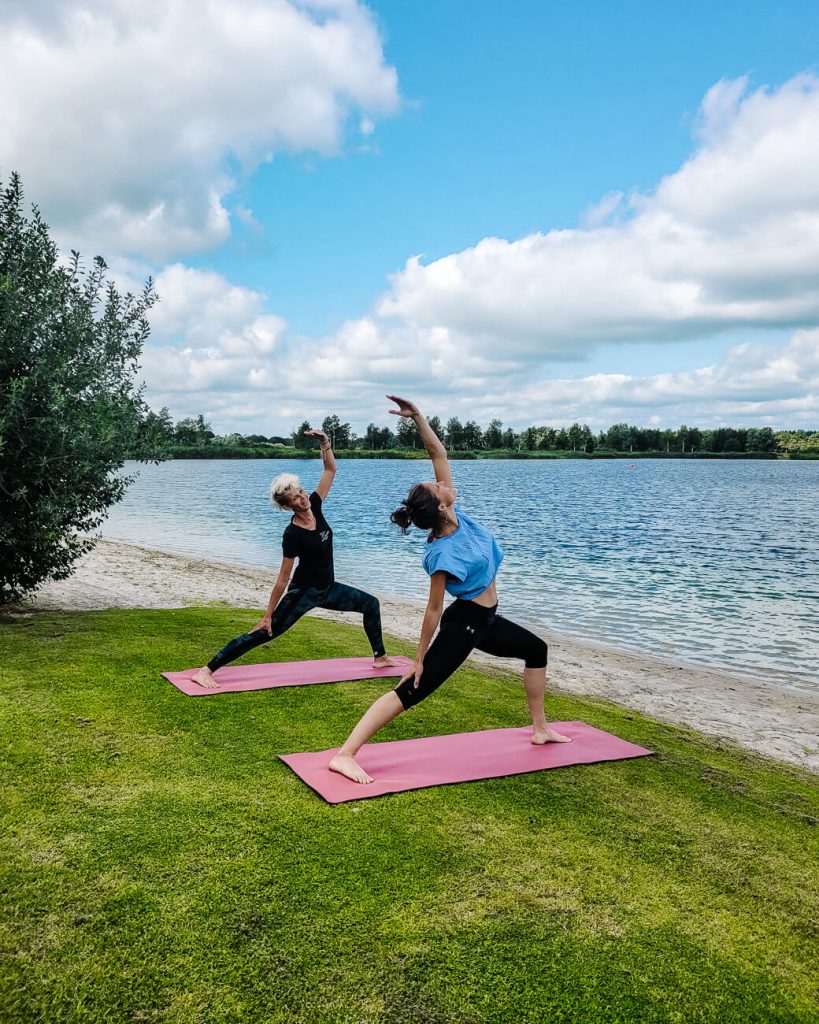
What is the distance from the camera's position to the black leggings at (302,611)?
679cm

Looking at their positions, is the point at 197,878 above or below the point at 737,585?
above

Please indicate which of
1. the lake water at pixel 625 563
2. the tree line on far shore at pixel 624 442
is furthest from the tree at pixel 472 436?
the lake water at pixel 625 563

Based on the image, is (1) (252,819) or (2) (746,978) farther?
(1) (252,819)

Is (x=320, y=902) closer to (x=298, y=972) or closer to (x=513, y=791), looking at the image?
(x=298, y=972)

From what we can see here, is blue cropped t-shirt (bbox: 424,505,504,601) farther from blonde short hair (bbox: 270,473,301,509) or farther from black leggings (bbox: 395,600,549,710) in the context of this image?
blonde short hair (bbox: 270,473,301,509)

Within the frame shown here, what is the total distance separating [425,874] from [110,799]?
1.99 metres

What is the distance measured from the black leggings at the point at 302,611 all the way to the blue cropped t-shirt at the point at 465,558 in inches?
104

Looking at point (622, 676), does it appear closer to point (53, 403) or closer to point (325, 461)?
point (325, 461)

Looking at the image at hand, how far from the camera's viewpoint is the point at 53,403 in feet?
27.2

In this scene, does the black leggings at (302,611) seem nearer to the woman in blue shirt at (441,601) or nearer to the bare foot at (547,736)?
the woman in blue shirt at (441,601)

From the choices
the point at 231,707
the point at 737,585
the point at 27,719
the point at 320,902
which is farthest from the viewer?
the point at 737,585

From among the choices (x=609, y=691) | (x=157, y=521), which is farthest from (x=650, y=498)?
(x=609, y=691)

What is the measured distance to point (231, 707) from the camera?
6.23m

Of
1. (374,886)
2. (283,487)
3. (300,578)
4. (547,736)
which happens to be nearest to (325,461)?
(283,487)
